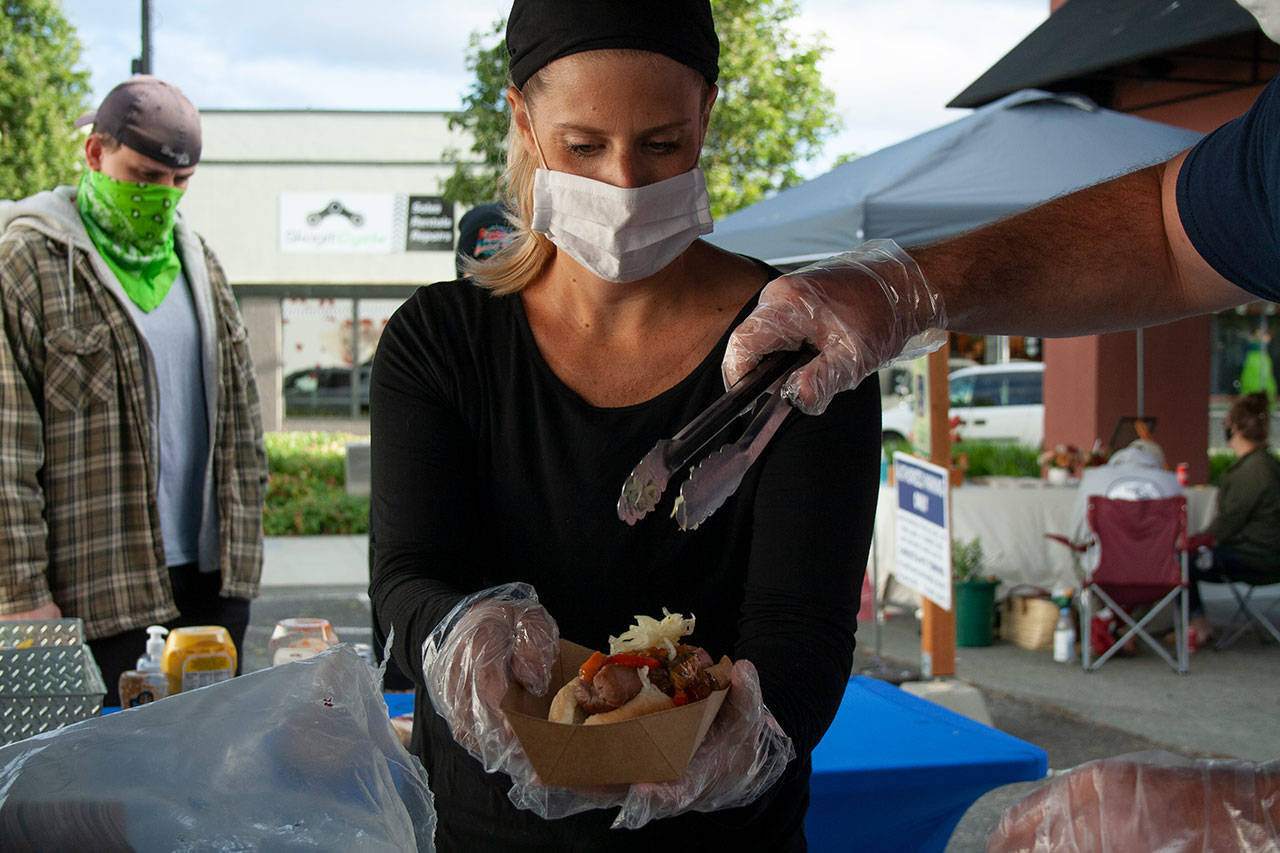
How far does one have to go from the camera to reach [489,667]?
1.40 meters

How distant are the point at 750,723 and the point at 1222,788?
51 centimetres

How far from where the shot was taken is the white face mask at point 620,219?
1794 mm

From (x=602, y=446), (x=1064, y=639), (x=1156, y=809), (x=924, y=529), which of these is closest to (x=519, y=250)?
(x=602, y=446)

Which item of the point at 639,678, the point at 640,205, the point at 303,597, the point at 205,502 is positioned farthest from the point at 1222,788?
the point at 303,597

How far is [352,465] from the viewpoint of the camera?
42.8 ft

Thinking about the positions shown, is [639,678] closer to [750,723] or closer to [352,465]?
[750,723]

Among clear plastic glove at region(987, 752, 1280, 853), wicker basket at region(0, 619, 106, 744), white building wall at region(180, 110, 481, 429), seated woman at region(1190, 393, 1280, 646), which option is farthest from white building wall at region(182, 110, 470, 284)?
clear plastic glove at region(987, 752, 1280, 853)

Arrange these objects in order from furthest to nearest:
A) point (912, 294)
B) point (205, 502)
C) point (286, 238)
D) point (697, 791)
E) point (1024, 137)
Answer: point (286, 238) → point (1024, 137) → point (205, 502) → point (912, 294) → point (697, 791)

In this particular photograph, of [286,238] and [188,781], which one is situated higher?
[286,238]

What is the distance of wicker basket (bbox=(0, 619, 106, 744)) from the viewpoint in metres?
1.76

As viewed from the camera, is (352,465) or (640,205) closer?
(640,205)

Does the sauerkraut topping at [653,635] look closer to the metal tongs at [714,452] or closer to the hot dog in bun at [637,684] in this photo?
the hot dog in bun at [637,684]

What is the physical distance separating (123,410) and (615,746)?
2.45 metres

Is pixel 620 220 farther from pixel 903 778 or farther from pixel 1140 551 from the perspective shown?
pixel 1140 551
